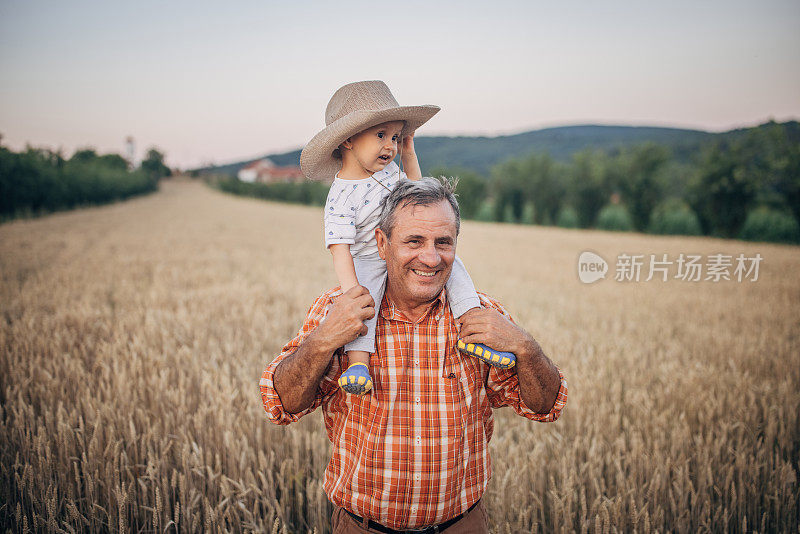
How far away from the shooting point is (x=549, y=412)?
1786 mm

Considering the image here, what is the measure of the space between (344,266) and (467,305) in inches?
20.8

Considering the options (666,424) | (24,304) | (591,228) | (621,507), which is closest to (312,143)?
(621,507)

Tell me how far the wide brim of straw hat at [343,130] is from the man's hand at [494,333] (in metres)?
0.89

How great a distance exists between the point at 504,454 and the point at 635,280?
921cm

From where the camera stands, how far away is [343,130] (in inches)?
72.1

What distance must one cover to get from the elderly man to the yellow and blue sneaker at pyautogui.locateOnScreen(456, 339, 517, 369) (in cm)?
2

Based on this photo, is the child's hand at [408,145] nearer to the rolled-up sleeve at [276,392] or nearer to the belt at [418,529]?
the rolled-up sleeve at [276,392]

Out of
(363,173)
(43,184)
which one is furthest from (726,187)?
(43,184)

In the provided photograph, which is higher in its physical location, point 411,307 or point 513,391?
point 411,307

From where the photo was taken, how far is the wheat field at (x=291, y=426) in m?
2.43

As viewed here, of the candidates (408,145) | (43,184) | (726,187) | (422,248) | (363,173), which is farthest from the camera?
(726,187)
